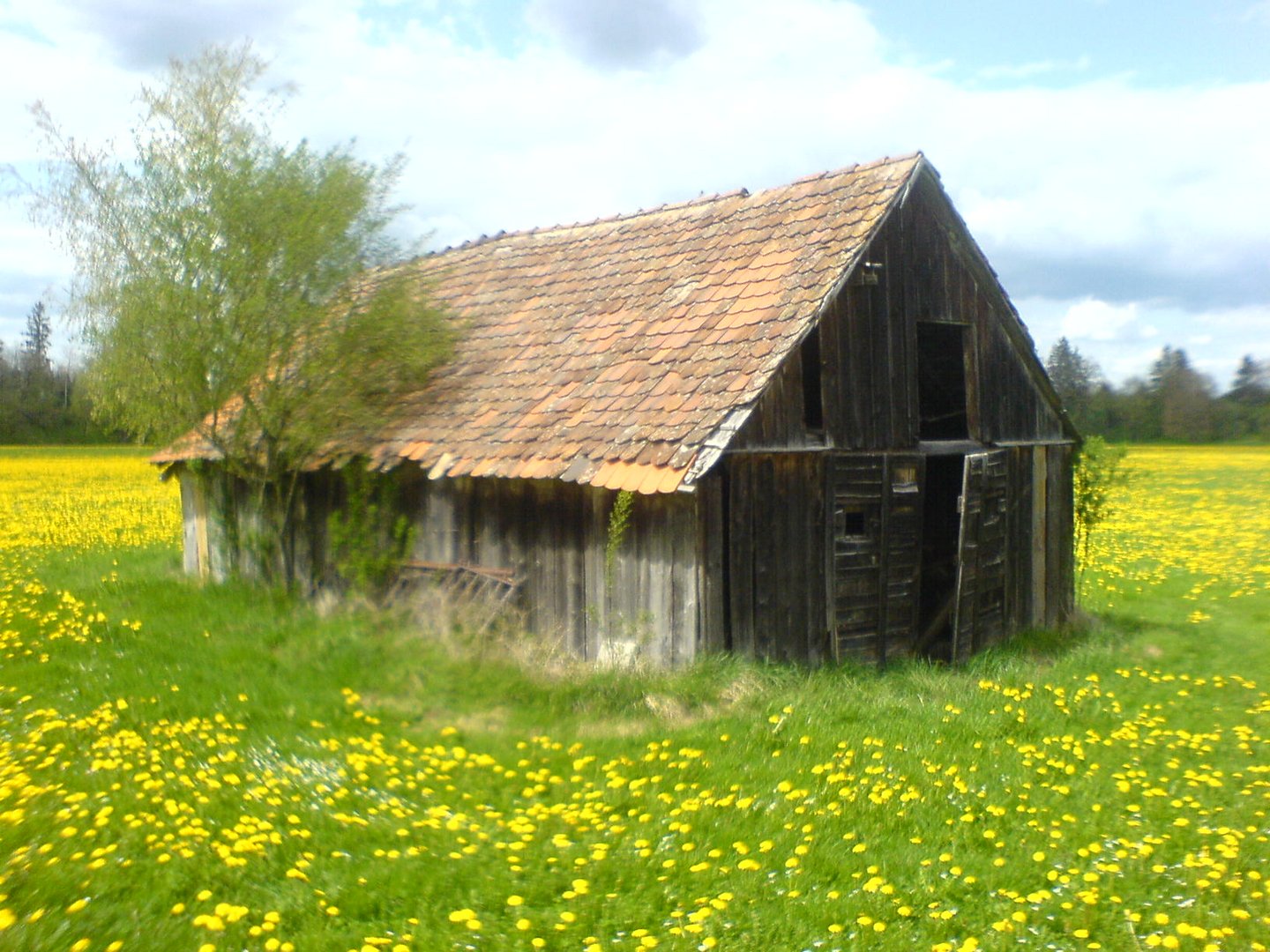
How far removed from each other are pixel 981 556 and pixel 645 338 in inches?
173

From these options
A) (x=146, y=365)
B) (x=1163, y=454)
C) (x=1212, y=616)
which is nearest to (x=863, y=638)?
(x=1212, y=616)

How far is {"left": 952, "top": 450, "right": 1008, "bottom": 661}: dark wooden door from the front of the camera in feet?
34.4

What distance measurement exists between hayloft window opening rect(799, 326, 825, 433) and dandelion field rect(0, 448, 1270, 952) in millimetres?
2327

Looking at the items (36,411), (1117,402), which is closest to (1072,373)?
(1117,402)

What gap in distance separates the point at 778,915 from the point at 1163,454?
58851 mm

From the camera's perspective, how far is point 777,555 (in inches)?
355

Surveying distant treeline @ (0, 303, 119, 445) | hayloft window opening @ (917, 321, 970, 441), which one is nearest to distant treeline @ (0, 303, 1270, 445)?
distant treeline @ (0, 303, 119, 445)

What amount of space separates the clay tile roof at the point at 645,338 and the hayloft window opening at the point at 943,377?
2481 millimetres

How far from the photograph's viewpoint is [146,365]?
11078 millimetres

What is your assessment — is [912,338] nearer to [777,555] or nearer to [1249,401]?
[777,555]

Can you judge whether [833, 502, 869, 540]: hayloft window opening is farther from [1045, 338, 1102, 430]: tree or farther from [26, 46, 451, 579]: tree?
[1045, 338, 1102, 430]: tree

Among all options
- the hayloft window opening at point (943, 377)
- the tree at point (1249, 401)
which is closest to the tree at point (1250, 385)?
the tree at point (1249, 401)

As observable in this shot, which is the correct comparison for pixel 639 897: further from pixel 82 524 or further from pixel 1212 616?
pixel 82 524

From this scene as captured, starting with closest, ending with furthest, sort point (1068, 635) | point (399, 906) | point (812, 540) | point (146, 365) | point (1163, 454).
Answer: point (399, 906) < point (812, 540) < point (146, 365) < point (1068, 635) < point (1163, 454)
